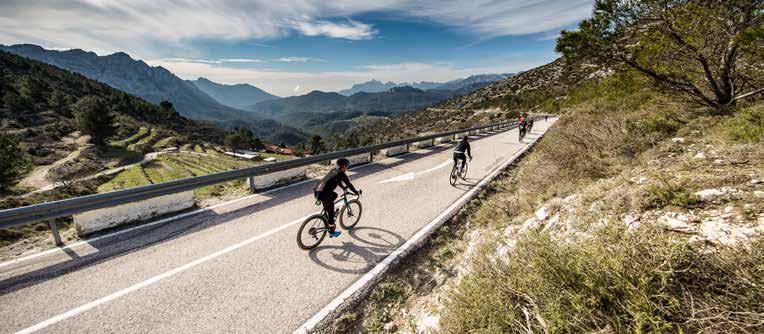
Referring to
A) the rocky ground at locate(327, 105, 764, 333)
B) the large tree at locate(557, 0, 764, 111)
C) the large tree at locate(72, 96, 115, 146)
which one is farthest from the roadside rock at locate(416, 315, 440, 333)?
the large tree at locate(72, 96, 115, 146)

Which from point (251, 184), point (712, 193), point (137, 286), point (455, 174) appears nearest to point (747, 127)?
point (712, 193)

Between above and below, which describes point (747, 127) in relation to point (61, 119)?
below

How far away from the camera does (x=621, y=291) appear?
2289mm

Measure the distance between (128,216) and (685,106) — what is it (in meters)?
16.6

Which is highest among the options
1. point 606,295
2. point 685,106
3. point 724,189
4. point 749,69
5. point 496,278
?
point 749,69

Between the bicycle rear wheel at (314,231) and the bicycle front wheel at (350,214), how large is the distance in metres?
0.64

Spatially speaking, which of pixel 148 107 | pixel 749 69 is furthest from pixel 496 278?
pixel 148 107

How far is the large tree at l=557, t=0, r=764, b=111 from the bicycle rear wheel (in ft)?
28.3

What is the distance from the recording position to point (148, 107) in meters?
122

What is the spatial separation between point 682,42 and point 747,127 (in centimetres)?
310

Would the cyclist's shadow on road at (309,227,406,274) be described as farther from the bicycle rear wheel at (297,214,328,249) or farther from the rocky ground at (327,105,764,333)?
the rocky ground at (327,105,764,333)

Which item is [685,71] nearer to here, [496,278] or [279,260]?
[496,278]

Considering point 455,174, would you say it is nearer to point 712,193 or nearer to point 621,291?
point 712,193

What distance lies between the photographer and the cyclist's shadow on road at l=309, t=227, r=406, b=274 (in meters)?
5.03
